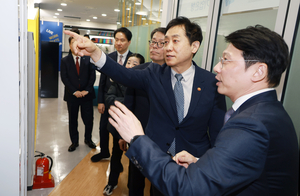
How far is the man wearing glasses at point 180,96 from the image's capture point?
4.86 feet

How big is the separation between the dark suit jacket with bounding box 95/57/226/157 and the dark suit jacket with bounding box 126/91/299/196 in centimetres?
66

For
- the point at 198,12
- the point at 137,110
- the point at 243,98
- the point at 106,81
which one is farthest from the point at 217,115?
the point at 106,81

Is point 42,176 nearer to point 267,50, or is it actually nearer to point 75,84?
point 75,84

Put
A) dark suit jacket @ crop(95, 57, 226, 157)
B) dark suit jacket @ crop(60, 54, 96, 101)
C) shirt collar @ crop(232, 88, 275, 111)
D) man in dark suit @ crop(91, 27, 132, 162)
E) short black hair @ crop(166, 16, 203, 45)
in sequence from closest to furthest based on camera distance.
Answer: shirt collar @ crop(232, 88, 275, 111) → dark suit jacket @ crop(95, 57, 226, 157) → short black hair @ crop(166, 16, 203, 45) → man in dark suit @ crop(91, 27, 132, 162) → dark suit jacket @ crop(60, 54, 96, 101)

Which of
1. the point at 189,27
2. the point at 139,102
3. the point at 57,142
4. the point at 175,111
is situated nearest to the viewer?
the point at 175,111

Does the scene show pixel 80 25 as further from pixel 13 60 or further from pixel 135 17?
pixel 13 60

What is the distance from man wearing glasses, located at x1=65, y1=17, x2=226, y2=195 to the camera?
1.48m

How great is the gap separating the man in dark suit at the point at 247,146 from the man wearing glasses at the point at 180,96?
0.53 meters

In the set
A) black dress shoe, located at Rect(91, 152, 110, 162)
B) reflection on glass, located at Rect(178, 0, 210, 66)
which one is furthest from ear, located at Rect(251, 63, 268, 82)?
black dress shoe, located at Rect(91, 152, 110, 162)

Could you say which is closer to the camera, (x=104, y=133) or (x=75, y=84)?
(x=104, y=133)

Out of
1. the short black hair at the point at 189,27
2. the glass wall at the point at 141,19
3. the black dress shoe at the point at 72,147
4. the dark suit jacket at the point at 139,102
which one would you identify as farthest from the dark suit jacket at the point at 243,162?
the black dress shoe at the point at 72,147

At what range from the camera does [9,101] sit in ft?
2.72

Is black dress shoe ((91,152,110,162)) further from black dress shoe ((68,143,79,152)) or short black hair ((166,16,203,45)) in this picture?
short black hair ((166,16,203,45))

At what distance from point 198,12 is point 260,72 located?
6.72ft
